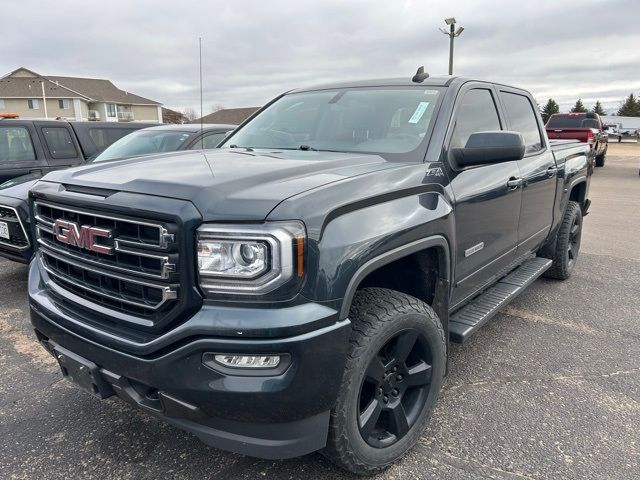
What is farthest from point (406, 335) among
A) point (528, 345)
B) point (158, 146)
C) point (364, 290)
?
point (158, 146)

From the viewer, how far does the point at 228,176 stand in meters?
2.18

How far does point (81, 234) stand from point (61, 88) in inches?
2375

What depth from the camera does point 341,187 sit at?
6.95 ft

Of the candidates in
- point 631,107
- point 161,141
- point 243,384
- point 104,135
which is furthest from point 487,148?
point 631,107

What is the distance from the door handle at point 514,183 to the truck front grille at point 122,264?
7.91ft

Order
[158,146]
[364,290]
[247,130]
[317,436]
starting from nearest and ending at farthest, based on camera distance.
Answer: [317,436]
[364,290]
[247,130]
[158,146]

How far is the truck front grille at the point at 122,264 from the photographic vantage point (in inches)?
74.7

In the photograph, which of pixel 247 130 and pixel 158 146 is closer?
pixel 247 130

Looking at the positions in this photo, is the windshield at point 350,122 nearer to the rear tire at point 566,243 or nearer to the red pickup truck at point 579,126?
the rear tire at point 566,243

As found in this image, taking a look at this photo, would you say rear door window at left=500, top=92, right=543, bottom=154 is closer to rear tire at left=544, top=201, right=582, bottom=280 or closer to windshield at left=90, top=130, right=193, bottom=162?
rear tire at left=544, top=201, right=582, bottom=280

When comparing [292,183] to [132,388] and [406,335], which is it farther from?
[132,388]

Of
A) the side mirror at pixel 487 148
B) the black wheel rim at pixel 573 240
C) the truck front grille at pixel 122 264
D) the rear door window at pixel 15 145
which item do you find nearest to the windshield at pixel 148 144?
the rear door window at pixel 15 145

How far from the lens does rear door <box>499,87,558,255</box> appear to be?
386 centimetres

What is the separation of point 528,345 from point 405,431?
1764 millimetres
